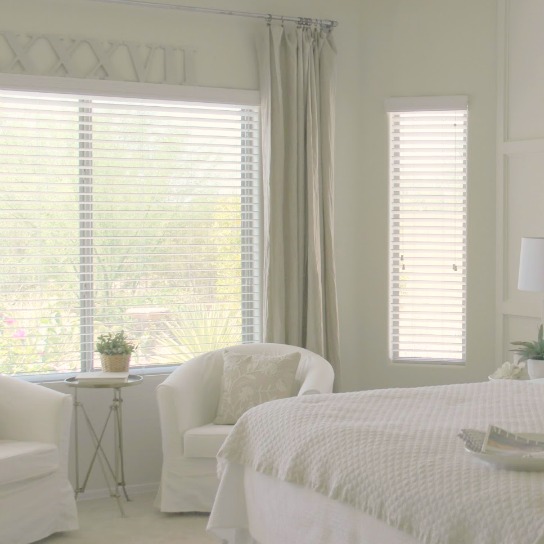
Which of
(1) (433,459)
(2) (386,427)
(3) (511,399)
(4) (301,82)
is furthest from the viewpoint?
(4) (301,82)

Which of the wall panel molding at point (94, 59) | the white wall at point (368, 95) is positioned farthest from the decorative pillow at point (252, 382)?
the wall panel molding at point (94, 59)

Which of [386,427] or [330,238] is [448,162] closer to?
[330,238]

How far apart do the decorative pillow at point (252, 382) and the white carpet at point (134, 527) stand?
0.56 metres

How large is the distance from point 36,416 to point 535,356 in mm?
2555

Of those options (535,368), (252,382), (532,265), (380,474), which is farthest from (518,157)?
(380,474)

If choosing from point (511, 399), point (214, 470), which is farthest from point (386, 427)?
point (214, 470)

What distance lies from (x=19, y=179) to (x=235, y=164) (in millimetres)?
1309

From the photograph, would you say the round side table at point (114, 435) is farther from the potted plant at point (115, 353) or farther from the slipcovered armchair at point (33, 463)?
the slipcovered armchair at point (33, 463)

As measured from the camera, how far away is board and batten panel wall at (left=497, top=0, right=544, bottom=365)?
5074 millimetres

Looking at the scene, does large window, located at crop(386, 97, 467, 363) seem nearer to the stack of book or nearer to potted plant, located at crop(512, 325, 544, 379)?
potted plant, located at crop(512, 325, 544, 379)

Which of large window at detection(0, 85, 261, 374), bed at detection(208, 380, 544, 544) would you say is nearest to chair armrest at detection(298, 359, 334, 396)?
large window at detection(0, 85, 261, 374)

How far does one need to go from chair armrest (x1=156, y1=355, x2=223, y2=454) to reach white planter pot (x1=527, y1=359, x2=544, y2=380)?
1672mm

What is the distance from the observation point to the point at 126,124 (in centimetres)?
517

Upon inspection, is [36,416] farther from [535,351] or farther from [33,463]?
[535,351]
